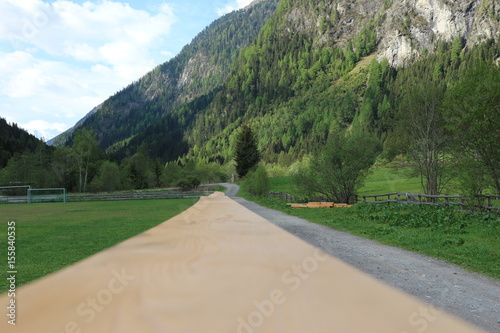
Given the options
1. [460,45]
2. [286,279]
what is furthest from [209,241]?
[460,45]

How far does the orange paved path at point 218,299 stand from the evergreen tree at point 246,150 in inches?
2917

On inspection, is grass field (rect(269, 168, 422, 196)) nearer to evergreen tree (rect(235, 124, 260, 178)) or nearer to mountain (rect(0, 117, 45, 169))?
evergreen tree (rect(235, 124, 260, 178))

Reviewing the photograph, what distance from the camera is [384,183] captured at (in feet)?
201

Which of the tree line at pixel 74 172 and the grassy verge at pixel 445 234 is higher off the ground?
the tree line at pixel 74 172

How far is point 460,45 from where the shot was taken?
182 metres

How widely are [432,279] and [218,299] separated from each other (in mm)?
4372

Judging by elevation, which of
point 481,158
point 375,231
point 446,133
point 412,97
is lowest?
point 375,231

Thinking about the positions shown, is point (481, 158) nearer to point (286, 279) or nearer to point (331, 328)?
point (286, 279)

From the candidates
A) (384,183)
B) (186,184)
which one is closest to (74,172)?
(186,184)

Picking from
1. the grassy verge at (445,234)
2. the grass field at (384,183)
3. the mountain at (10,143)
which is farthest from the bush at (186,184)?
the grassy verge at (445,234)

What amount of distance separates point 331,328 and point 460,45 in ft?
748

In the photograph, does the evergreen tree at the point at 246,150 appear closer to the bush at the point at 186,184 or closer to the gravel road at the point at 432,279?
the bush at the point at 186,184

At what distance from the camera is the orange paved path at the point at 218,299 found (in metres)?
4.07

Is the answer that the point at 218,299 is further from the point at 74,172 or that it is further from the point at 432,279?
the point at 74,172
